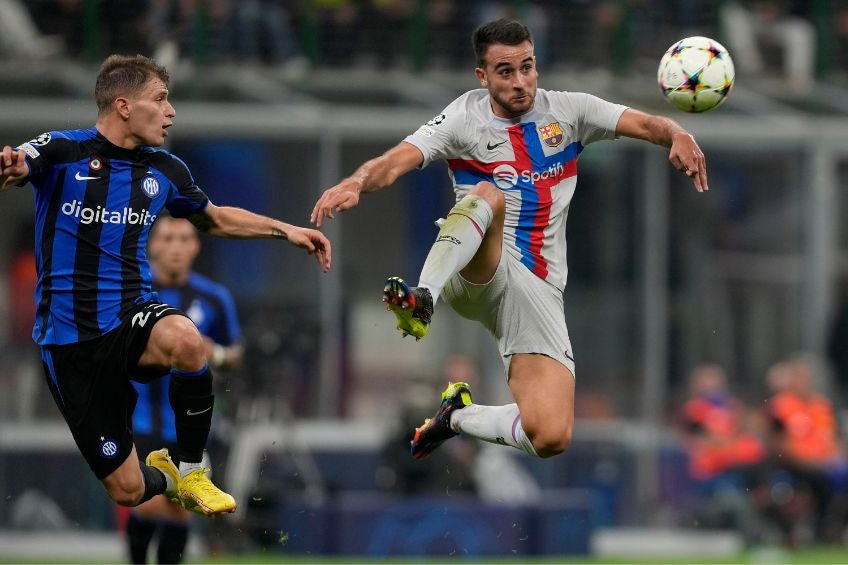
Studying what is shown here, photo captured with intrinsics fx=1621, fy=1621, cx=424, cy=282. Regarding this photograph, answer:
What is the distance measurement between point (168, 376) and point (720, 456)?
23.9ft

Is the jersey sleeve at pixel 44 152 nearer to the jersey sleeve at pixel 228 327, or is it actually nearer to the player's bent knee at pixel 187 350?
the player's bent knee at pixel 187 350

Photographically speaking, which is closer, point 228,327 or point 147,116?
point 147,116

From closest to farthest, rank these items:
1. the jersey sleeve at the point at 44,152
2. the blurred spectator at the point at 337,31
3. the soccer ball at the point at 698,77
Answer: the jersey sleeve at the point at 44,152, the soccer ball at the point at 698,77, the blurred spectator at the point at 337,31

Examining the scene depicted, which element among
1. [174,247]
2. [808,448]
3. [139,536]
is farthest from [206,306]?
[808,448]

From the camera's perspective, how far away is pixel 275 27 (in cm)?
1586

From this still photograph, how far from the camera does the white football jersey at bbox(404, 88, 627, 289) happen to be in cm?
826

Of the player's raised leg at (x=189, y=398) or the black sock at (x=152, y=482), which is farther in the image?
the black sock at (x=152, y=482)

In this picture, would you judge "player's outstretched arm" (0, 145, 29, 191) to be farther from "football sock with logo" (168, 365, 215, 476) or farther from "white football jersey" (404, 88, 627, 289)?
"white football jersey" (404, 88, 627, 289)

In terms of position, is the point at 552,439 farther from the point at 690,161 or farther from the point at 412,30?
the point at 412,30

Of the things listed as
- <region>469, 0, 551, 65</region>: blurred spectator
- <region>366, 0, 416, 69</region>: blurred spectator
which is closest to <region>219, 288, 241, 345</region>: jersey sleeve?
<region>366, 0, 416, 69</region>: blurred spectator

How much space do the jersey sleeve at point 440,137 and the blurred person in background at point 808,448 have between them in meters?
7.95

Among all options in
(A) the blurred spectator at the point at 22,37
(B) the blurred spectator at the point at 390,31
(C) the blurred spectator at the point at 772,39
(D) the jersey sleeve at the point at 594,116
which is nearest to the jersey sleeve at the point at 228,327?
(D) the jersey sleeve at the point at 594,116

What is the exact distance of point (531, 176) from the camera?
8.32 m

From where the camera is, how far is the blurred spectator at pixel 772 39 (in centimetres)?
1697
